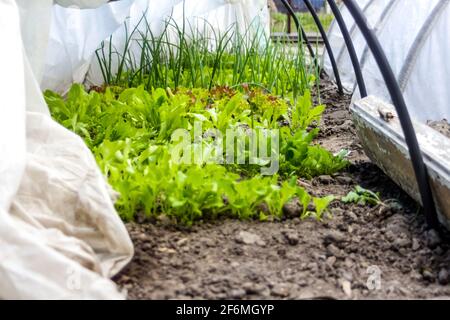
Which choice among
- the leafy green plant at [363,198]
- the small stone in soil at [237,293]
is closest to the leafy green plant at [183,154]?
the leafy green plant at [363,198]

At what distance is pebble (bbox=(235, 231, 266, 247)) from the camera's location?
1.85 metres

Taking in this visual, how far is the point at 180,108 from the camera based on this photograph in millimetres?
2676

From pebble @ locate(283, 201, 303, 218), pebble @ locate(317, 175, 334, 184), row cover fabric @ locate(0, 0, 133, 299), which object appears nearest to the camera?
row cover fabric @ locate(0, 0, 133, 299)

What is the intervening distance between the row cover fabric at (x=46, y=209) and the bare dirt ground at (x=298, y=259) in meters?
0.11

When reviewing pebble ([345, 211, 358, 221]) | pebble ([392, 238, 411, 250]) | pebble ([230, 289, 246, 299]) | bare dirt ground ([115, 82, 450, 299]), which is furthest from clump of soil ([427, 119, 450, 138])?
pebble ([230, 289, 246, 299])

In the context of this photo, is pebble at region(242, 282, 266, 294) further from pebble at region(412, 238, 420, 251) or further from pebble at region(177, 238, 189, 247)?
pebble at region(412, 238, 420, 251)

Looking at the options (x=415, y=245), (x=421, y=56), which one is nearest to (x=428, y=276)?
(x=415, y=245)

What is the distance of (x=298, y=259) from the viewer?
71.3 inches

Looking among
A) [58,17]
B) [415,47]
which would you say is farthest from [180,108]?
[415,47]

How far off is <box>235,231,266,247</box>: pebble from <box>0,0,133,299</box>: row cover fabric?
34 centimetres

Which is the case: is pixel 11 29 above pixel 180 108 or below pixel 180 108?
above
